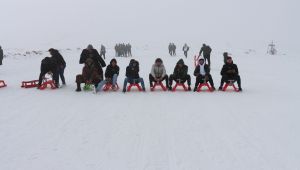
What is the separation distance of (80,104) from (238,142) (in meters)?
4.66

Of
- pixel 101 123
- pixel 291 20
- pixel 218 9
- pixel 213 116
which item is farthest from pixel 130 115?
pixel 218 9

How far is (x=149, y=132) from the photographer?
6.69 m

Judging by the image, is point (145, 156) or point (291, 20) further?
point (291, 20)

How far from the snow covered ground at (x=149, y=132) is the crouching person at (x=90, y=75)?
763 millimetres

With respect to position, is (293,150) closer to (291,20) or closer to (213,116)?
(213,116)

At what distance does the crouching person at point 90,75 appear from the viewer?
37.1 ft

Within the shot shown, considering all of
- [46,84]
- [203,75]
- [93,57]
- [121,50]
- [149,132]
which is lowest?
[149,132]

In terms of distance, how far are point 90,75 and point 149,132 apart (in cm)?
520

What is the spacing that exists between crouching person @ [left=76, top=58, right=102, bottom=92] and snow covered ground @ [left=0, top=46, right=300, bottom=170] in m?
0.76

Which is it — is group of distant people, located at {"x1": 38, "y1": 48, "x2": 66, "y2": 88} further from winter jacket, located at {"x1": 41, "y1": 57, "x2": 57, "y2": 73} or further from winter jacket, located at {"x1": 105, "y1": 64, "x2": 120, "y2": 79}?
winter jacket, located at {"x1": 105, "y1": 64, "x2": 120, "y2": 79}

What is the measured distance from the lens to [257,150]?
5699mm

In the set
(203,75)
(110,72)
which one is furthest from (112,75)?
(203,75)

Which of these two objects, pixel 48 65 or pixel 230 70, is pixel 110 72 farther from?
pixel 230 70

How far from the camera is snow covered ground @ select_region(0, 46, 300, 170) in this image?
527 cm
